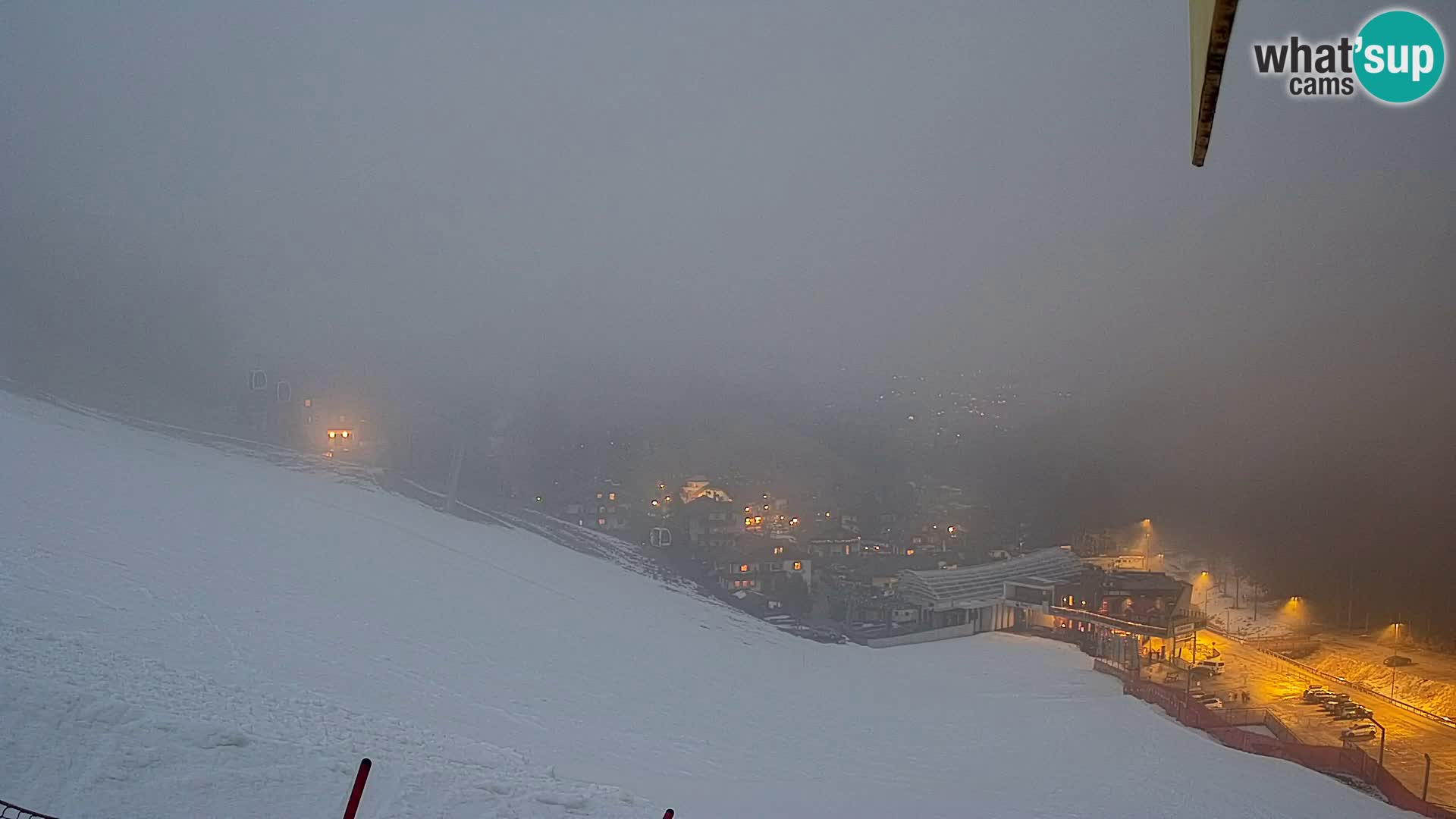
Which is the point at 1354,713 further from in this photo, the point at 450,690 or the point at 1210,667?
the point at 450,690

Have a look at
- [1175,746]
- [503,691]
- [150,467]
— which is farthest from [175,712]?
[150,467]

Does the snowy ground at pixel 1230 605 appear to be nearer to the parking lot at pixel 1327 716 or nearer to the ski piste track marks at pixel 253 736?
the parking lot at pixel 1327 716

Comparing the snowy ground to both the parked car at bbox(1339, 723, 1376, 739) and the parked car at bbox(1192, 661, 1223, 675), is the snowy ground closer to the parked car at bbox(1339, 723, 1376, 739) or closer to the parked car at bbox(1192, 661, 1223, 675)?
the parked car at bbox(1192, 661, 1223, 675)

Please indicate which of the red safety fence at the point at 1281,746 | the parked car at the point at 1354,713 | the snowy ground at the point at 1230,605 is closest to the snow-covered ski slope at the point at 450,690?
the red safety fence at the point at 1281,746

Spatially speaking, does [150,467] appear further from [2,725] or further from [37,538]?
[2,725]

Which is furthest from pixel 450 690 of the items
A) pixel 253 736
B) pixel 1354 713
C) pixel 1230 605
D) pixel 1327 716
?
pixel 1230 605

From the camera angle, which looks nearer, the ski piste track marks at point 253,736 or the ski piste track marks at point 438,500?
the ski piste track marks at point 253,736
